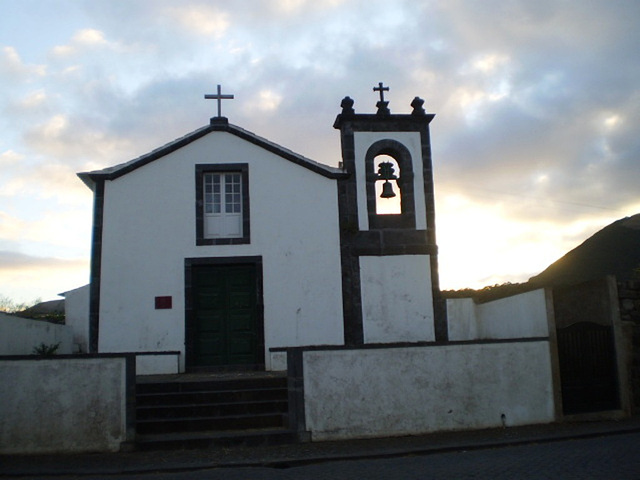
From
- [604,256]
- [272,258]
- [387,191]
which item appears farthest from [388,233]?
[604,256]

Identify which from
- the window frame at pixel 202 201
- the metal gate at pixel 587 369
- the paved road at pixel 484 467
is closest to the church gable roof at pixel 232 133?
the window frame at pixel 202 201

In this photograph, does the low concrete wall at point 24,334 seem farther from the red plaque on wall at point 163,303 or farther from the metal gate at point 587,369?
the metal gate at point 587,369

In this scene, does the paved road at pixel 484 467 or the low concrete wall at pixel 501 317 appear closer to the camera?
the paved road at pixel 484 467

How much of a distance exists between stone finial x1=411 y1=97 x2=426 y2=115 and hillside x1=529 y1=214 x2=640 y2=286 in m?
22.2

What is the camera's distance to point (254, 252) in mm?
13734

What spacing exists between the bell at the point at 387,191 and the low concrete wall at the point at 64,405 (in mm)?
7238

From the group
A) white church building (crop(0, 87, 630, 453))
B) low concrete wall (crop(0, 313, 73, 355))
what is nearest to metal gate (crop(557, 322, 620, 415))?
white church building (crop(0, 87, 630, 453))

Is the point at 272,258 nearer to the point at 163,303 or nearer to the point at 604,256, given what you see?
the point at 163,303

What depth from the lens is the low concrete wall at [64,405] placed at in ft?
29.2

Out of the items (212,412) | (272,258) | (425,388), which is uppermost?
(272,258)

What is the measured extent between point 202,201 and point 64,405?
5.91 m

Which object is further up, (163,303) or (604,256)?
(604,256)

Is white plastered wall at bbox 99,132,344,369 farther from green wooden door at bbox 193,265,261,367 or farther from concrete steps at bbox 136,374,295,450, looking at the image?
concrete steps at bbox 136,374,295,450

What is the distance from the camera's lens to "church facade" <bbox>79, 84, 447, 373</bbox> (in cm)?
1334
